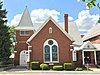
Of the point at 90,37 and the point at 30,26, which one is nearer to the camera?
the point at 30,26

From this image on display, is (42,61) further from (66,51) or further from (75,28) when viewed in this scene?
(75,28)

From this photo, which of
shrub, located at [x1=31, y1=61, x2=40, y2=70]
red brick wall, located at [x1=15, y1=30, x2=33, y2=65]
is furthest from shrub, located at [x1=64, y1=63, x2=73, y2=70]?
red brick wall, located at [x1=15, y1=30, x2=33, y2=65]

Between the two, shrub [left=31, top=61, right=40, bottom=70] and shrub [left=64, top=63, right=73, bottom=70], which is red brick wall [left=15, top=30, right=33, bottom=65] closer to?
shrub [left=31, top=61, right=40, bottom=70]

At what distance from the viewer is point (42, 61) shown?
33.0 m

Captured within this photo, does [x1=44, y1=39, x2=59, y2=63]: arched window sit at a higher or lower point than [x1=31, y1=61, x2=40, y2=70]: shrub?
higher

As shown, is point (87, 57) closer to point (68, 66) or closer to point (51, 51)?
point (68, 66)

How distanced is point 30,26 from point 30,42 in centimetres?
889

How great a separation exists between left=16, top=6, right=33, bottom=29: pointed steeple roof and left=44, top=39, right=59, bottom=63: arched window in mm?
8989

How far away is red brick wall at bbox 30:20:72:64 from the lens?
3312 centimetres

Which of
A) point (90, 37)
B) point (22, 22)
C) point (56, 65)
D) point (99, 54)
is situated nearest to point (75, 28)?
point (90, 37)

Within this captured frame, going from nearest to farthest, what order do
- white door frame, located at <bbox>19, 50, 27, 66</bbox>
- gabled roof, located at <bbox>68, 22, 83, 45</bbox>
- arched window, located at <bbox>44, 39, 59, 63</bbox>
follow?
arched window, located at <bbox>44, 39, 59, 63</bbox> → white door frame, located at <bbox>19, 50, 27, 66</bbox> → gabled roof, located at <bbox>68, 22, 83, 45</bbox>

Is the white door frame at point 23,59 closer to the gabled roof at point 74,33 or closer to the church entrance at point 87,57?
the gabled roof at point 74,33

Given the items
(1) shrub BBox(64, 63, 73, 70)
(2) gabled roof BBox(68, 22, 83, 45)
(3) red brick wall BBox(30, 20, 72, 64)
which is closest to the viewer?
(1) shrub BBox(64, 63, 73, 70)

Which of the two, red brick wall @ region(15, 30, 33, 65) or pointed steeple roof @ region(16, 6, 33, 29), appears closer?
red brick wall @ region(15, 30, 33, 65)
